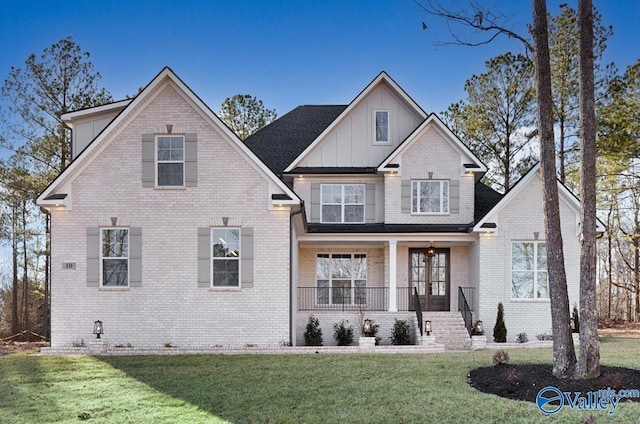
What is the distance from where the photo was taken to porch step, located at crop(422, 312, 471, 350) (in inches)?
636

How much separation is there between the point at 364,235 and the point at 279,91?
964 cm

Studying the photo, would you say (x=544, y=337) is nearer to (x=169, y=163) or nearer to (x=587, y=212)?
(x=587, y=212)

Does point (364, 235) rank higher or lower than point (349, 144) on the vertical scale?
lower

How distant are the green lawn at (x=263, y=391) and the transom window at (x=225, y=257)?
231 centimetres

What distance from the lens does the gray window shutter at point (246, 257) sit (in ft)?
47.3

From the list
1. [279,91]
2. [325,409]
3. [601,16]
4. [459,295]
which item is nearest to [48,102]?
[279,91]

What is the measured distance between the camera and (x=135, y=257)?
14500 millimetres

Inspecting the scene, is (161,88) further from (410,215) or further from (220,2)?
(410,215)

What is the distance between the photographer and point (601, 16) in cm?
2277

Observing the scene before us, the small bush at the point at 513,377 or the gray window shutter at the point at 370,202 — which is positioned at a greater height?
the gray window shutter at the point at 370,202

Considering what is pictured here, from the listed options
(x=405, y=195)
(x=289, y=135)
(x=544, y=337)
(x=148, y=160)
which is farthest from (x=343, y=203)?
(x=544, y=337)

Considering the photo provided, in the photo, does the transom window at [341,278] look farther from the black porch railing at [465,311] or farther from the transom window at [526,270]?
the transom window at [526,270]

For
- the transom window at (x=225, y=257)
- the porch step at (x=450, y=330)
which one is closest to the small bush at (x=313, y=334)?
the porch step at (x=450, y=330)

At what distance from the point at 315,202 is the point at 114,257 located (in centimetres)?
736
